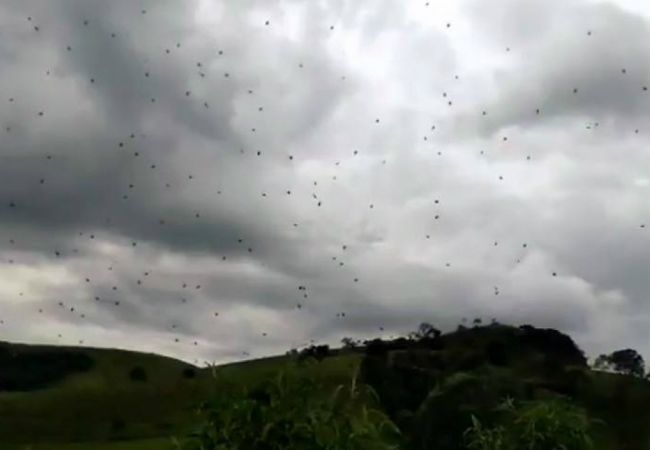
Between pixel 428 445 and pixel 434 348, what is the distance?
5612 centimetres

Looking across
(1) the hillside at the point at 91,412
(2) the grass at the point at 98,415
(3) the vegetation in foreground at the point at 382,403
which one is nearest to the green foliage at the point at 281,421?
(3) the vegetation in foreground at the point at 382,403

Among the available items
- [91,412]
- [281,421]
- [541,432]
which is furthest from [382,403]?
[281,421]

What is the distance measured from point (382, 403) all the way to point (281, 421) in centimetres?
9098

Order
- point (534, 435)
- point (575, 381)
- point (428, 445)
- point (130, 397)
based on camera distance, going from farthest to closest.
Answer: point (130, 397) → point (575, 381) → point (428, 445) → point (534, 435)

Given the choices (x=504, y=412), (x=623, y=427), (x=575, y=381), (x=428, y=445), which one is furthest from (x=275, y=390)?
(x=575, y=381)

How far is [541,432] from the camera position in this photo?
73.4 feet

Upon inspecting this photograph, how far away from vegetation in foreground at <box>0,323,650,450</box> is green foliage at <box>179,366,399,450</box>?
19 millimetres

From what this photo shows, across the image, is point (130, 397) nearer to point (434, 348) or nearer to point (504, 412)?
point (434, 348)

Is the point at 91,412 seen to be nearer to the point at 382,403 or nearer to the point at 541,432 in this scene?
the point at 382,403

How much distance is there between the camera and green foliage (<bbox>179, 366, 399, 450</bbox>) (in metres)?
17.0

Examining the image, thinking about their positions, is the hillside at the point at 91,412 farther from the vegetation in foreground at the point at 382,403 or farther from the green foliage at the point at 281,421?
the green foliage at the point at 281,421

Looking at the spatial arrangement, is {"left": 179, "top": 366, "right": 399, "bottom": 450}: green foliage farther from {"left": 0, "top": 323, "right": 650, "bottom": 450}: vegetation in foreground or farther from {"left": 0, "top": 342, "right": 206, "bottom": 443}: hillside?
{"left": 0, "top": 342, "right": 206, "bottom": 443}: hillside

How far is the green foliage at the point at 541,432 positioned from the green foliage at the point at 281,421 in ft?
17.4

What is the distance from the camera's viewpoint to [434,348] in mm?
134250
